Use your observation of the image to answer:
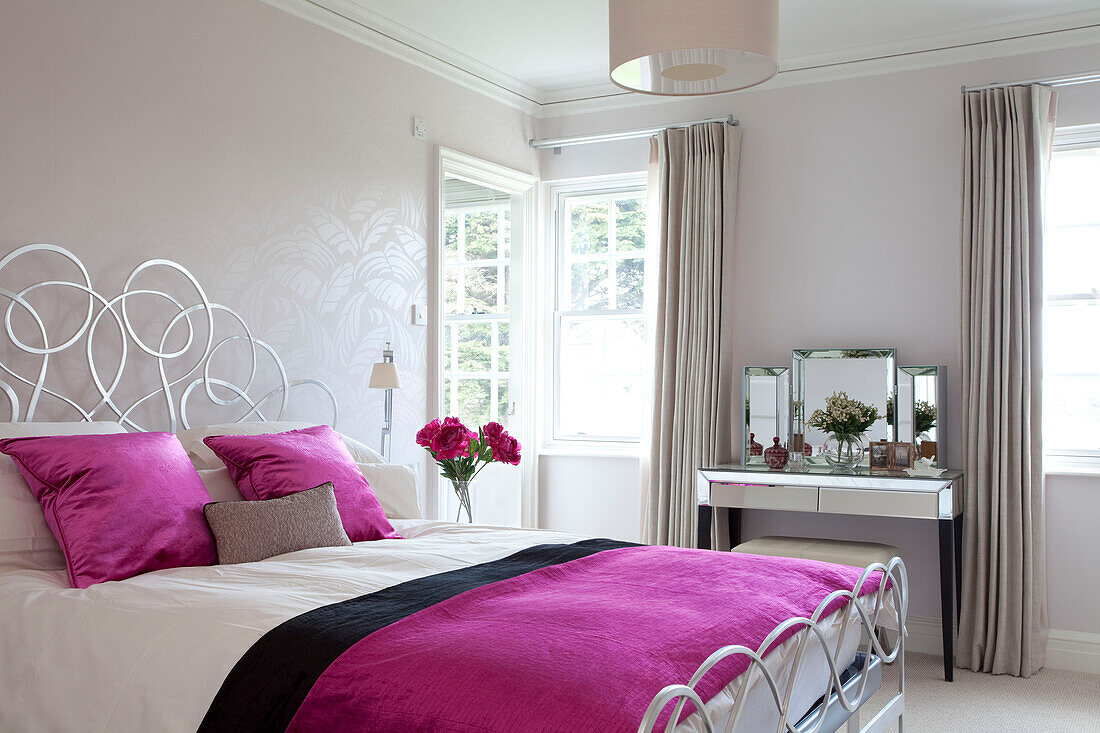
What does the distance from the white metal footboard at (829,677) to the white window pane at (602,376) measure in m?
2.34

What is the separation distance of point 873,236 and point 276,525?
3.08m

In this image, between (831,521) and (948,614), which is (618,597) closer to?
(948,614)

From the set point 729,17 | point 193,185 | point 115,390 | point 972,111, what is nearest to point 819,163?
point 972,111

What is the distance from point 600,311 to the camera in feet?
17.2

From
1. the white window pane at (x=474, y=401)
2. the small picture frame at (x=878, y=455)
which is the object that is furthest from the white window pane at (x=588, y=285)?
the small picture frame at (x=878, y=455)

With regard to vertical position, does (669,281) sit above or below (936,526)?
above

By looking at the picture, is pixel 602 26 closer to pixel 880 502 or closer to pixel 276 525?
pixel 880 502

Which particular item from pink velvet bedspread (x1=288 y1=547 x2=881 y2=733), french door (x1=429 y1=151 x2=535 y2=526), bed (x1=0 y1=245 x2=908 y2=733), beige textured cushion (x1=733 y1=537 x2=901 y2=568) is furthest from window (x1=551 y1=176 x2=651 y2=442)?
pink velvet bedspread (x1=288 y1=547 x2=881 y2=733)

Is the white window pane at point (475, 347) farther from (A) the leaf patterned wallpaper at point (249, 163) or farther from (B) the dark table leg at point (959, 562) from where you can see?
(B) the dark table leg at point (959, 562)

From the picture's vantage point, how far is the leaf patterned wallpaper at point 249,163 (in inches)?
115

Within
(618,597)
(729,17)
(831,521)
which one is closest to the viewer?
(618,597)

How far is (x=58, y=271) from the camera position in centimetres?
292

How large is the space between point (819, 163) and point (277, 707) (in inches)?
146

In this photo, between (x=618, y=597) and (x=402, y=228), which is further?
(x=402, y=228)
